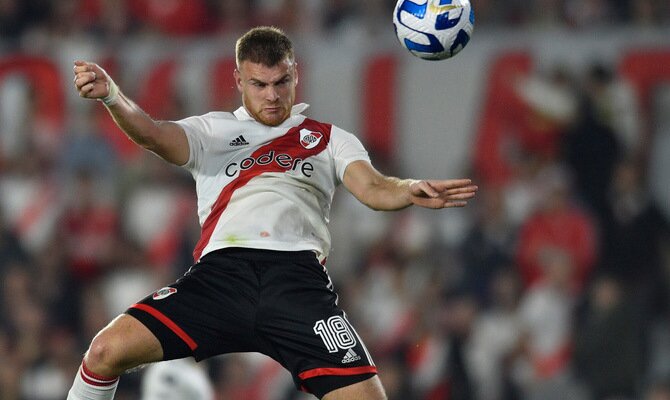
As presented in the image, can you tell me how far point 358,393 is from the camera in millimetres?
6180

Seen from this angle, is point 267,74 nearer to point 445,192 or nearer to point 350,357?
point 445,192

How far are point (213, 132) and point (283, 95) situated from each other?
0.40 metres

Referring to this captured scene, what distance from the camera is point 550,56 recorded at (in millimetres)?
12102

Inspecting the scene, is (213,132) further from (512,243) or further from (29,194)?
(29,194)

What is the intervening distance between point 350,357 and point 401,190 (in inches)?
32.7

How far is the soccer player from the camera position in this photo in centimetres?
622

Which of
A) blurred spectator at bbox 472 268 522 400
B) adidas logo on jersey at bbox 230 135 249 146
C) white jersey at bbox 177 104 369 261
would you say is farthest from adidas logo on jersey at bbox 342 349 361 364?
blurred spectator at bbox 472 268 522 400

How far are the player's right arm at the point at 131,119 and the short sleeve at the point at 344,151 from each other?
0.75 m

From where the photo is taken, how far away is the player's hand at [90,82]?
609 centimetres

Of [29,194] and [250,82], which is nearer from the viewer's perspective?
[250,82]

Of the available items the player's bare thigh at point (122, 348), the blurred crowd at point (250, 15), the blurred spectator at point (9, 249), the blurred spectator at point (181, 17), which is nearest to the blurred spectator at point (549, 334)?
the blurred crowd at point (250, 15)

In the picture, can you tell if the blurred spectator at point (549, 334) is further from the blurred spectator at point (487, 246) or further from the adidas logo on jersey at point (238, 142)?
the adidas logo on jersey at point (238, 142)

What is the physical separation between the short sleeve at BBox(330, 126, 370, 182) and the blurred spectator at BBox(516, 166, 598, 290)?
4.98m

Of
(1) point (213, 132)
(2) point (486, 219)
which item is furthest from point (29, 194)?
(1) point (213, 132)
